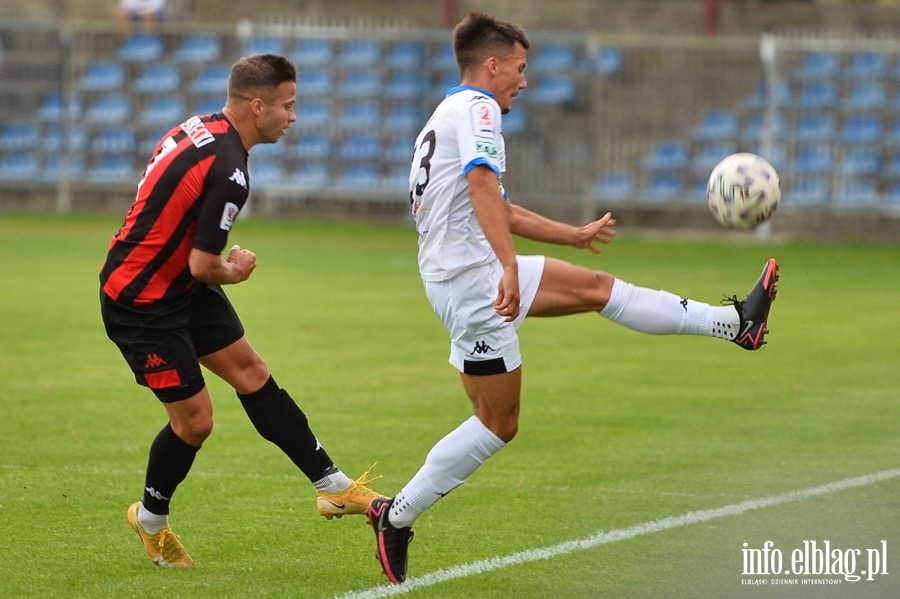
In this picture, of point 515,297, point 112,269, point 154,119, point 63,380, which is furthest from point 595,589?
point 154,119

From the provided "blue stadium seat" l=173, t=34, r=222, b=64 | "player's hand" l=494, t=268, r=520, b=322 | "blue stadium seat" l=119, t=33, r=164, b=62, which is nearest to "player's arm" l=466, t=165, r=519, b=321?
"player's hand" l=494, t=268, r=520, b=322

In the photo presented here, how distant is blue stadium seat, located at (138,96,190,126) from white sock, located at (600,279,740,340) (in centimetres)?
2215

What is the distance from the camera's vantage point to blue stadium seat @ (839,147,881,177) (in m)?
23.7

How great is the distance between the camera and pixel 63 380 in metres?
10.8

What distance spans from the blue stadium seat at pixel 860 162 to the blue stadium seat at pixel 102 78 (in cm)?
1354

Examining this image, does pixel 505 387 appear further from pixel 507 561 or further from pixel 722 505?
pixel 722 505

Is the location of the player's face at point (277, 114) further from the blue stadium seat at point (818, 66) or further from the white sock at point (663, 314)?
the blue stadium seat at point (818, 66)

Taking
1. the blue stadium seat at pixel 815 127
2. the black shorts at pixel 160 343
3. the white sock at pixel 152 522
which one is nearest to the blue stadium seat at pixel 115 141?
the blue stadium seat at pixel 815 127

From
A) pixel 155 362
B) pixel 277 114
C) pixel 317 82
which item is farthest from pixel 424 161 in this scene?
pixel 317 82

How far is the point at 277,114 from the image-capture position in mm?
6074

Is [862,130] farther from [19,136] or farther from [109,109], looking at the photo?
[19,136]

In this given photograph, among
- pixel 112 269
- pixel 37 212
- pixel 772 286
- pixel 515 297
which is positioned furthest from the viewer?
pixel 37 212

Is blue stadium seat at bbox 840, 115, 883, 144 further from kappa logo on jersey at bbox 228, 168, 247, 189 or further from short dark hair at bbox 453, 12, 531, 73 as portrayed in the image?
kappa logo on jersey at bbox 228, 168, 247, 189

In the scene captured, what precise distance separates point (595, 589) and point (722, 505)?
163 cm
